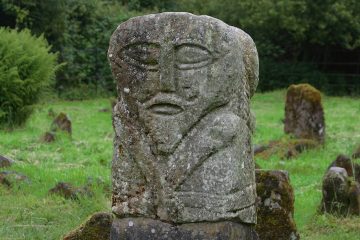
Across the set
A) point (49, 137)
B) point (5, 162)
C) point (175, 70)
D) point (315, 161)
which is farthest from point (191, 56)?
point (49, 137)

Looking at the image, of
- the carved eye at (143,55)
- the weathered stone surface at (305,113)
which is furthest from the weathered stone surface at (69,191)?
the weathered stone surface at (305,113)

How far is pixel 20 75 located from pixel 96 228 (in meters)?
13.1

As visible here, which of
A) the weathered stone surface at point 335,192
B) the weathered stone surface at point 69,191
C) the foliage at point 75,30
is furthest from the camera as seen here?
the foliage at point 75,30

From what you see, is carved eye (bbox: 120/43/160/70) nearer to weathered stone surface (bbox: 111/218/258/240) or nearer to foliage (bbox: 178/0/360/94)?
weathered stone surface (bbox: 111/218/258/240)

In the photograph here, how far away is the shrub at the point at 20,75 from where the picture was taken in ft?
63.8

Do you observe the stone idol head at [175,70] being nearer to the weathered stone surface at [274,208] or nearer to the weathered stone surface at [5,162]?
the weathered stone surface at [274,208]

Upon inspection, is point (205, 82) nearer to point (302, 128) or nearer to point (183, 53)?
point (183, 53)

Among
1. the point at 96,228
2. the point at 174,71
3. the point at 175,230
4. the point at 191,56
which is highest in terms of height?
the point at 191,56

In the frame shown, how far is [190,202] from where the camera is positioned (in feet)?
19.0

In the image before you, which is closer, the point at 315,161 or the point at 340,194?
the point at 340,194

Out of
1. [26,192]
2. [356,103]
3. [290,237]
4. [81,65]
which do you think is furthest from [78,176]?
[81,65]

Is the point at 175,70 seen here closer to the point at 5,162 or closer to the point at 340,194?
the point at 340,194

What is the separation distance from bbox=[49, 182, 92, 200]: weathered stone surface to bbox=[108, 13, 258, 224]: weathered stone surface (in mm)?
4111

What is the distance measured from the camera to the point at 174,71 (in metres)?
5.79
